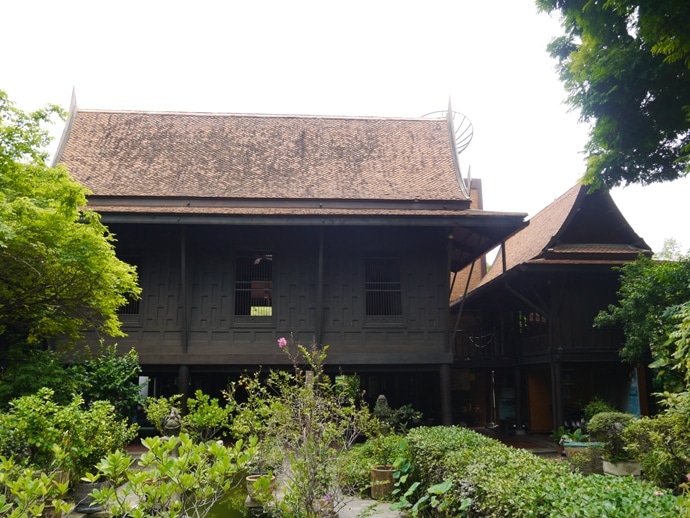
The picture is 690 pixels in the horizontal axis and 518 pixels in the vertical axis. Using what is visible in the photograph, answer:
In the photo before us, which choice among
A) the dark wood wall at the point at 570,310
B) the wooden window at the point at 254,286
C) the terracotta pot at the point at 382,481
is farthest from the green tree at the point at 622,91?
the wooden window at the point at 254,286

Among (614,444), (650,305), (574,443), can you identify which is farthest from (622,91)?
(574,443)

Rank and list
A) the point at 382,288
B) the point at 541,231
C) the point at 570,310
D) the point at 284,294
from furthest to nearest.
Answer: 1. the point at 541,231
2. the point at 570,310
3. the point at 382,288
4. the point at 284,294

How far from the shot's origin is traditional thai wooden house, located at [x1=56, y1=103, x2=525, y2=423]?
42.3ft

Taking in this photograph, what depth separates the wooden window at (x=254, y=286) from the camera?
44.1ft

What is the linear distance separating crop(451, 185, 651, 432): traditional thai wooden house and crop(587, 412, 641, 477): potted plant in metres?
3.91

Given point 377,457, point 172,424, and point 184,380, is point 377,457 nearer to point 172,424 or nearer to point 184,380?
point 172,424

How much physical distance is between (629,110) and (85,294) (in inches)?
374

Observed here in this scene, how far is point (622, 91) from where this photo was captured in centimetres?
905

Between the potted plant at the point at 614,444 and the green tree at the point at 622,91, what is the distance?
12.9ft

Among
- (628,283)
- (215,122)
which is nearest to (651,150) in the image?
(628,283)

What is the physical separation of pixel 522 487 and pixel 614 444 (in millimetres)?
6019

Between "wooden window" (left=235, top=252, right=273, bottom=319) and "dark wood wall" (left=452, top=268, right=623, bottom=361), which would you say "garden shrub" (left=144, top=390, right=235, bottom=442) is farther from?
"dark wood wall" (left=452, top=268, right=623, bottom=361)

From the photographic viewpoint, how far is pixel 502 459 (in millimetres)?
5754

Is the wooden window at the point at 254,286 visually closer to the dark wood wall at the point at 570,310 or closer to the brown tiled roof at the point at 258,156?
the brown tiled roof at the point at 258,156
